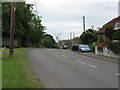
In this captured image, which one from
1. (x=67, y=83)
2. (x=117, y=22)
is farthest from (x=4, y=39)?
(x=67, y=83)

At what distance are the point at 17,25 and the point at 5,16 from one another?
134 inches

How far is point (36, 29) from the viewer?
73.5m

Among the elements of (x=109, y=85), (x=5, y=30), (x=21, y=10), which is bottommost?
(x=109, y=85)

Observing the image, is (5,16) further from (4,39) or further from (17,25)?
(4,39)

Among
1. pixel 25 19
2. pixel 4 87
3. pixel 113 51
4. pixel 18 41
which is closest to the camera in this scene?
pixel 4 87

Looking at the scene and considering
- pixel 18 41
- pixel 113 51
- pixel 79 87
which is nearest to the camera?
pixel 79 87

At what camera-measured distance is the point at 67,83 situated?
9297 millimetres

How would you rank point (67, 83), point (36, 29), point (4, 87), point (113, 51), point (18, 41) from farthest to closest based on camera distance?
point (36, 29), point (18, 41), point (113, 51), point (67, 83), point (4, 87)

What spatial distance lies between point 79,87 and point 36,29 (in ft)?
216

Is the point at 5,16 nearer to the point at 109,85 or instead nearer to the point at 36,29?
the point at 36,29

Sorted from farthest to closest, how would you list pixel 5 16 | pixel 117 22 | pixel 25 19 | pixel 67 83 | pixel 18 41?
pixel 18 41
pixel 25 19
pixel 5 16
pixel 117 22
pixel 67 83

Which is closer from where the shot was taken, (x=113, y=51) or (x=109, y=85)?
(x=109, y=85)

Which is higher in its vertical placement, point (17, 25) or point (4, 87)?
point (17, 25)

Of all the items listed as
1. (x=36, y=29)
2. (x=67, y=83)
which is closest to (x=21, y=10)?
(x=36, y=29)
